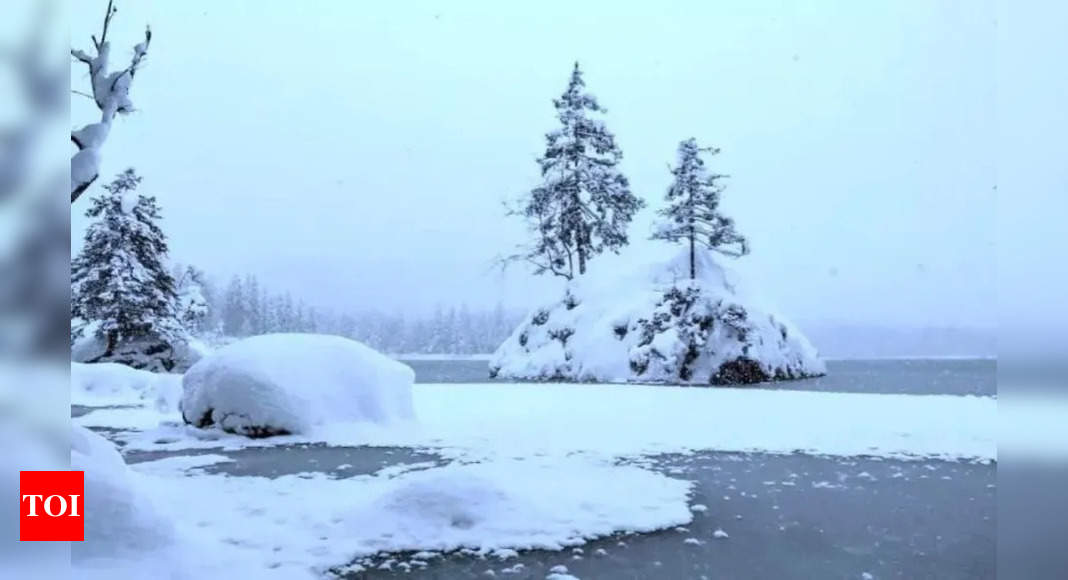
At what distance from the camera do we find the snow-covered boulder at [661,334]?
27.0 m

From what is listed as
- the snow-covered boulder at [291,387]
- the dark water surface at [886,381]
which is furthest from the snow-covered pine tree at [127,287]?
the snow-covered boulder at [291,387]

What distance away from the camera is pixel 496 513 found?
222 inches

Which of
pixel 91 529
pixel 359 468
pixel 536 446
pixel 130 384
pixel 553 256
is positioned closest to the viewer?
pixel 91 529

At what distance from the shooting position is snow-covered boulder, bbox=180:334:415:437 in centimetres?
1095

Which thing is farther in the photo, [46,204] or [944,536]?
[944,536]

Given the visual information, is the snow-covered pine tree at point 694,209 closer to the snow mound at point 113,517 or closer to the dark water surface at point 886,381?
the dark water surface at point 886,381

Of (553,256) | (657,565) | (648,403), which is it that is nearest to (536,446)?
(657,565)

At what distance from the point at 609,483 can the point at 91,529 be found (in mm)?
4478

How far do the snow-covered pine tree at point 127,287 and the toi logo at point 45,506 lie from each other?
30188mm

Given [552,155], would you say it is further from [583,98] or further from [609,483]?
[609,483]

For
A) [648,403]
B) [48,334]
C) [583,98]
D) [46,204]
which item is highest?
[583,98]

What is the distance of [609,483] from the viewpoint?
711cm

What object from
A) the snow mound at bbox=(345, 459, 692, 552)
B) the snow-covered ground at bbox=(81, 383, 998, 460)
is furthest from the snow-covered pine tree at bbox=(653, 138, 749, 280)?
the snow mound at bbox=(345, 459, 692, 552)

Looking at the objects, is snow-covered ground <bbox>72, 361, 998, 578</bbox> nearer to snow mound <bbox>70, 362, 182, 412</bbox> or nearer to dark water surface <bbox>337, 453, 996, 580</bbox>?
dark water surface <bbox>337, 453, 996, 580</bbox>
